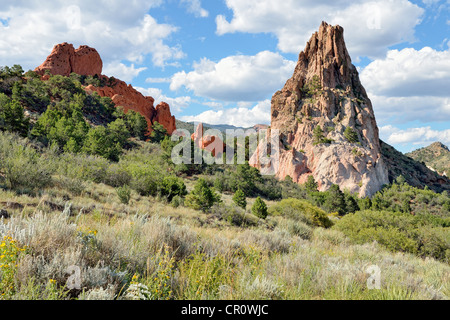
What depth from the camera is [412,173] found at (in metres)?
64.8

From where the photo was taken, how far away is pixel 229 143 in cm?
6438

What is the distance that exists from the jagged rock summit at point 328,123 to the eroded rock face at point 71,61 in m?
58.2

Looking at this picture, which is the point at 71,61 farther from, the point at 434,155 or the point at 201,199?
the point at 434,155

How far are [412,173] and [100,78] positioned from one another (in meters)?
91.9

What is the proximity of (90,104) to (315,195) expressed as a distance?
47.5 metres

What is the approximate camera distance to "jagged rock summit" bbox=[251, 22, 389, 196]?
174 ft

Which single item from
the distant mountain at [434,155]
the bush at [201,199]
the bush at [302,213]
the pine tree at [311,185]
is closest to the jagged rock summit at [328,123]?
the pine tree at [311,185]

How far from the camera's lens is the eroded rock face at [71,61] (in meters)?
69.3

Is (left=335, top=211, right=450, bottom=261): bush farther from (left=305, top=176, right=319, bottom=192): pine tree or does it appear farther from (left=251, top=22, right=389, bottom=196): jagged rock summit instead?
(left=251, top=22, right=389, bottom=196): jagged rock summit

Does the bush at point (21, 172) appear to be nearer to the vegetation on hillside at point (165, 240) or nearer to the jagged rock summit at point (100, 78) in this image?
the vegetation on hillside at point (165, 240)

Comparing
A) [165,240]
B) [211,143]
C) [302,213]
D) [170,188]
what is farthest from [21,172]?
[211,143]

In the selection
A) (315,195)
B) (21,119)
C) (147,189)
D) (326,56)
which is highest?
(326,56)
